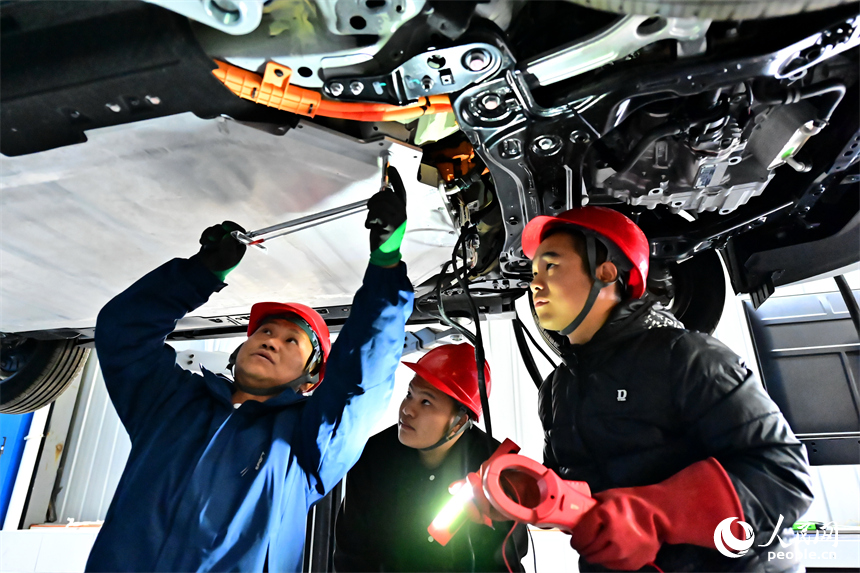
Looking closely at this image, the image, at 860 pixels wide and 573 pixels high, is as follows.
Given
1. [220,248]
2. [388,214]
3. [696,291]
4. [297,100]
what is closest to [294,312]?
[220,248]

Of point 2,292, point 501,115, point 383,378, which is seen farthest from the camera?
point 2,292

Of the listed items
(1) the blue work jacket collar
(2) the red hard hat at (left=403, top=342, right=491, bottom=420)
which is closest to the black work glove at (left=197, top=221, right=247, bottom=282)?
(1) the blue work jacket collar

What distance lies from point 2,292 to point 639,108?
2.08 metres

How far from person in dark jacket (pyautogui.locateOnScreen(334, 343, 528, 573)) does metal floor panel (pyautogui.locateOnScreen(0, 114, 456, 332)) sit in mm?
442

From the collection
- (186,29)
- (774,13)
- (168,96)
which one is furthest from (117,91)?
(774,13)

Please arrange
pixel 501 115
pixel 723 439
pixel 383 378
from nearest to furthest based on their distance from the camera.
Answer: pixel 723 439 → pixel 501 115 → pixel 383 378

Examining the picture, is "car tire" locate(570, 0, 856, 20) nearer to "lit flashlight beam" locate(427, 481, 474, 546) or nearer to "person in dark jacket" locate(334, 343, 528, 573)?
"lit flashlight beam" locate(427, 481, 474, 546)

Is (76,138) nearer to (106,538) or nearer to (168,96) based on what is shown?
(168,96)

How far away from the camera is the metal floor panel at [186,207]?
1135mm

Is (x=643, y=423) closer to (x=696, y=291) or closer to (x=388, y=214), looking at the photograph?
(x=388, y=214)

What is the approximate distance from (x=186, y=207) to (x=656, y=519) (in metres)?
1.33

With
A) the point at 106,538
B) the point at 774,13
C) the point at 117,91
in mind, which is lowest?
the point at 106,538

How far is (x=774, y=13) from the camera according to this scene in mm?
718

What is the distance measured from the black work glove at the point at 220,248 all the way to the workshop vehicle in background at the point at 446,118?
0.06 metres
